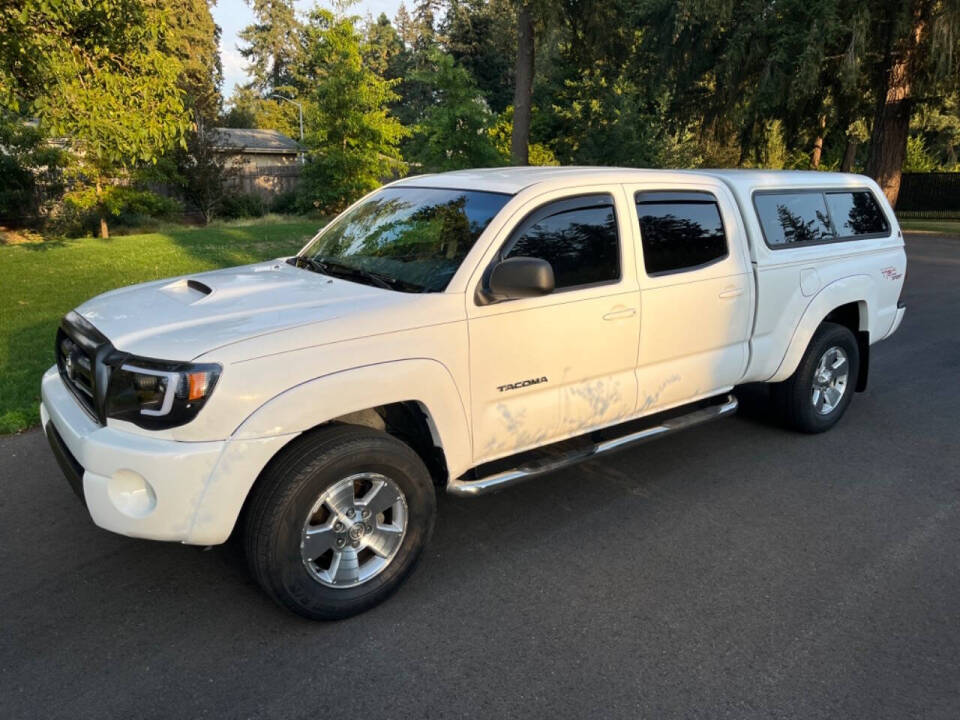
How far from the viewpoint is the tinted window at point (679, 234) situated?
4.32m

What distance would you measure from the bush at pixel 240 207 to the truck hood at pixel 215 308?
25.4 meters

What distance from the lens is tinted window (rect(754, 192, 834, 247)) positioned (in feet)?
16.7

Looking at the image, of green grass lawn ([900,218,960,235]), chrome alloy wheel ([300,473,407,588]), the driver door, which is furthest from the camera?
green grass lawn ([900,218,960,235])

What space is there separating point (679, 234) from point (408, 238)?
5.45 feet

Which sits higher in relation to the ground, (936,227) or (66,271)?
(936,227)

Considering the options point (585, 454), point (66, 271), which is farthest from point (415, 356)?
point (66, 271)

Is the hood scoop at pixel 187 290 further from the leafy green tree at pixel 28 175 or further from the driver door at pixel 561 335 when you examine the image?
the leafy green tree at pixel 28 175

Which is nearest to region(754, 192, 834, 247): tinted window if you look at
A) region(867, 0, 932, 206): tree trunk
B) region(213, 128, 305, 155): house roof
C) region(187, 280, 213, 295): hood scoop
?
region(187, 280, 213, 295): hood scoop

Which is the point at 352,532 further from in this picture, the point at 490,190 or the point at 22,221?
the point at 22,221

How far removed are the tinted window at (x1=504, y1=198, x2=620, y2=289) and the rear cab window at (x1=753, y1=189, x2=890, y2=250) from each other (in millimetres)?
1478

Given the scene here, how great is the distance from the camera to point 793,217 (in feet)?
17.3

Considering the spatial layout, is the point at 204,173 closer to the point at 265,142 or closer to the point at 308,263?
the point at 265,142

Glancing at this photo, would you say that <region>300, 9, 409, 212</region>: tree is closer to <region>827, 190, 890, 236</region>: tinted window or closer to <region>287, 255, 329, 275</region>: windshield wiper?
<region>827, 190, 890, 236</region>: tinted window

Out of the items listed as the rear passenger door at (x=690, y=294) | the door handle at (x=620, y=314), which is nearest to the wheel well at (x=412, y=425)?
the door handle at (x=620, y=314)
